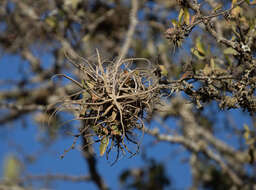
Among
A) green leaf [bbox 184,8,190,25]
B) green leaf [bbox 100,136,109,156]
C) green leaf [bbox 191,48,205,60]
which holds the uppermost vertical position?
green leaf [bbox 191,48,205,60]

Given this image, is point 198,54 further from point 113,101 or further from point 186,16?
point 113,101

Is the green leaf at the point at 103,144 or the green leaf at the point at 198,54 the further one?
the green leaf at the point at 198,54

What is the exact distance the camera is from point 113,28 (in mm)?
4059

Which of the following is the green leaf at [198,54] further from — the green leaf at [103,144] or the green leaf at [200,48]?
the green leaf at [103,144]

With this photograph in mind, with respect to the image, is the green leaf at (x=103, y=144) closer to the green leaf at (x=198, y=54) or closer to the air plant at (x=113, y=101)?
the air plant at (x=113, y=101)

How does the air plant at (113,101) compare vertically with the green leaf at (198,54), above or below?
below

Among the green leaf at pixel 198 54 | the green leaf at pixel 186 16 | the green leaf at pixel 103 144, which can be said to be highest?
the green leaf at pixel 198 54

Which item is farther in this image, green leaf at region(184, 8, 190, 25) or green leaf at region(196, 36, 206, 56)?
green leaf at region(196, 36, 206, 56)

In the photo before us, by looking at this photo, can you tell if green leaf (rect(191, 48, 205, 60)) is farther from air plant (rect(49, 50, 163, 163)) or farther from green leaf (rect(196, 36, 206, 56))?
air plant (rect(49, 50, 163, 163))

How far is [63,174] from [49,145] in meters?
0.70

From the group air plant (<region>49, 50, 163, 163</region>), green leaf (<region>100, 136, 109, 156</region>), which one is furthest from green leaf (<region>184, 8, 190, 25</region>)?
green leaf (<region>100, 136, 109, 156</region>)

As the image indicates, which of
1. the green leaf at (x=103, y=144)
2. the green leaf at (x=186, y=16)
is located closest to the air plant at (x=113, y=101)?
the green leaf at (x=103, y=144)

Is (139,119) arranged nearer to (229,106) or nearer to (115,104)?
(115,104)

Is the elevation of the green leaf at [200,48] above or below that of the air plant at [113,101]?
above
